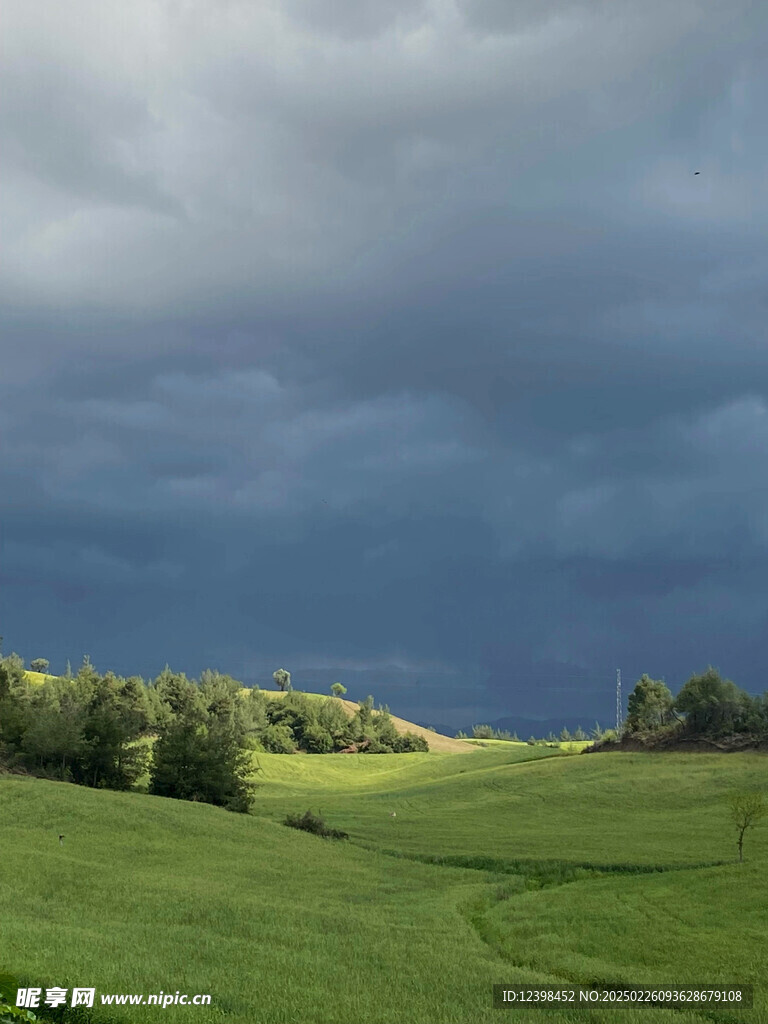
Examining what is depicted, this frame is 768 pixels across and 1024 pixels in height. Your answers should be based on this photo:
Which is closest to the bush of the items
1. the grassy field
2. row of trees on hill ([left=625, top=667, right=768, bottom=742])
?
the grassy field

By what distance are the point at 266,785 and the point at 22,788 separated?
6409 cm

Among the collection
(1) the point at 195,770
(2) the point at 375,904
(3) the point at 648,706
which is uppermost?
(3) the point at 648,706

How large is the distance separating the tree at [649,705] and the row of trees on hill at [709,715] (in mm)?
168

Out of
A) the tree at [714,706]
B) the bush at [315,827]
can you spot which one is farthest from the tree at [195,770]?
the tree at [714,706]

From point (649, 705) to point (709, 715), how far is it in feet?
63.7

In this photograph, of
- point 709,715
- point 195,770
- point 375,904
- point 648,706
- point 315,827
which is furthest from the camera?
point 648,706

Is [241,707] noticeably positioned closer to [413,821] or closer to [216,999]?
[413,821]

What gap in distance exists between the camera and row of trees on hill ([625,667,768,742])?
122938 millimetres

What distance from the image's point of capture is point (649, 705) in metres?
145

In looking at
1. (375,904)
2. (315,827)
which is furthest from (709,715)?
(375,904)

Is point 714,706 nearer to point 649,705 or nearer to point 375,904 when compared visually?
point 649,705

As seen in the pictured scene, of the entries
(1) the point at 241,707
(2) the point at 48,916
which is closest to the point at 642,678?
(1) the point at 241,707

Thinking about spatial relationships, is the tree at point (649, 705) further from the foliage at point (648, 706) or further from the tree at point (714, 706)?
the tree at point (714, 706)

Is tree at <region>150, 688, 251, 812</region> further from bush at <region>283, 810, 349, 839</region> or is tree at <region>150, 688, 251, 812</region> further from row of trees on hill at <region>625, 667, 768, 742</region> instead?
row of trees on hill at <region>625, 667, 768, 742</region>
